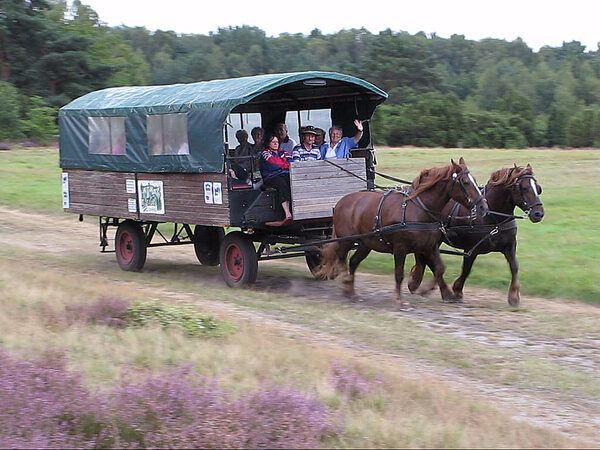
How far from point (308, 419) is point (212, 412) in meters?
0.67

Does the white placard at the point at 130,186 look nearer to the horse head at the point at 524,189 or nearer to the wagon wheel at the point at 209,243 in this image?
the wagon wheel at the point at 209,243

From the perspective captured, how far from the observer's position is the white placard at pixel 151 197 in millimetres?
14430

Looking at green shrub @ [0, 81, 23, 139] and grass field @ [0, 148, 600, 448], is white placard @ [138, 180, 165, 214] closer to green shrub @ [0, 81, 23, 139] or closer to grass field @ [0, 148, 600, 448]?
grass field @ [0, 148, 600, 448]

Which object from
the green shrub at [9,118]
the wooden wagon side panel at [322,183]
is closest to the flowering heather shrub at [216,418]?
the wooden wagon side panel at [322,183]

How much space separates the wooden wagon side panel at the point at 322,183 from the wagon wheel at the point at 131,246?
3793 millimetres

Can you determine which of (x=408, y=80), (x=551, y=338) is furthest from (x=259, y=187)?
(x=408, y=80)

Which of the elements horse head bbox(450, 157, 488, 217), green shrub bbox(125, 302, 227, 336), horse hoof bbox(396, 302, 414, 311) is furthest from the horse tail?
green shrub bbox(125, 302, 227, 336)

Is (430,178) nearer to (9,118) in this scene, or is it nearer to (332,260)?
(332,260)

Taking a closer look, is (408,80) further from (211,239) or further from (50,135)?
(211,239)

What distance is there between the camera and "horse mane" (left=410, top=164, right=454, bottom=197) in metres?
11.9

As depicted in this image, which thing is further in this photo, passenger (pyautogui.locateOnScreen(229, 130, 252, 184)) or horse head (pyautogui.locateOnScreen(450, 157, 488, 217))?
passenger (pyautogui.locateOnScreen(229, 130, 252, 184))

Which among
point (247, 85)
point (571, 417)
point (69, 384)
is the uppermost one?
point (247, 85)

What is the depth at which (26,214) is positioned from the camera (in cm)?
2402

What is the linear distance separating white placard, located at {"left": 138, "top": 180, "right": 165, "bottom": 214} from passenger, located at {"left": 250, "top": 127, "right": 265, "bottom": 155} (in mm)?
1571
